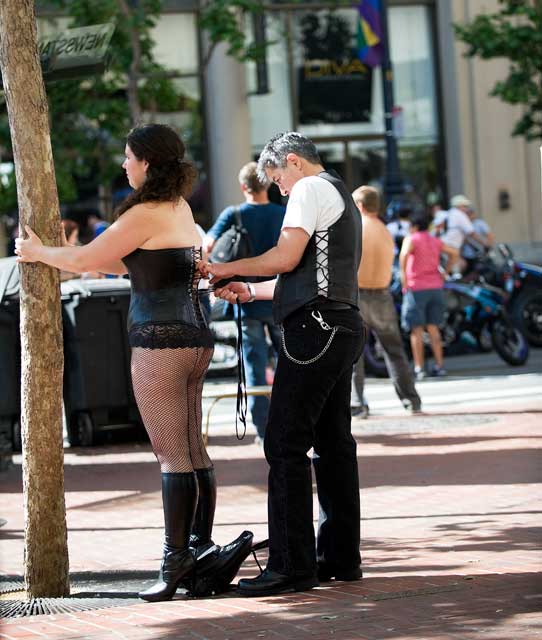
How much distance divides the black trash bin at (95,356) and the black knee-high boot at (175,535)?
5.49 meters

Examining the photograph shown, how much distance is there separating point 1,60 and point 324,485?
2.43m

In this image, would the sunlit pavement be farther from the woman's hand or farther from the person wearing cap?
the person wearing cap

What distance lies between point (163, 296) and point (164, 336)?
17 centimetres

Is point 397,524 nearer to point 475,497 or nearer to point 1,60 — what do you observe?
point 475,497

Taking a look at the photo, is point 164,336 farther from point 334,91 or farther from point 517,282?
point 334,91

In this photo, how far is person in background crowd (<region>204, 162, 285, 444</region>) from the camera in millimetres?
10672

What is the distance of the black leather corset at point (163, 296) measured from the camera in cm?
593

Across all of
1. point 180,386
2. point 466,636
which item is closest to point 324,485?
point 180,386

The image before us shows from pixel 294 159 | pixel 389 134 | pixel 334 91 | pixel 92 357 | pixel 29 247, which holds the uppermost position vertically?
pixel 334 91

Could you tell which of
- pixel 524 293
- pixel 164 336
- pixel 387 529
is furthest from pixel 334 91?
pixel 164 336

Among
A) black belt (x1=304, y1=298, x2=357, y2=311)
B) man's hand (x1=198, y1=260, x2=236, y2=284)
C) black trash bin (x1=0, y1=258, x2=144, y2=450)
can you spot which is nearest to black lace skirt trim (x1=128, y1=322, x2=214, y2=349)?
man's hand (x1=198, y1=260, x2=236, y2=284)

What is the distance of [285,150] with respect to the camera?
6.16 meters

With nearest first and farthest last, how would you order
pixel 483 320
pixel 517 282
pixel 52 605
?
1. pixel 52 605
2. pixel 483 320
3. pixel 517 282

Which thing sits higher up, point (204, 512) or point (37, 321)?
point (37, 321)
